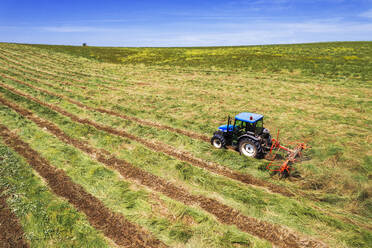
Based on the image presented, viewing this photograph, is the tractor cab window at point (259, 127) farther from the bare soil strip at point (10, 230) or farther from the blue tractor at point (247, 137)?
the bare soil strip at point (10, 230)

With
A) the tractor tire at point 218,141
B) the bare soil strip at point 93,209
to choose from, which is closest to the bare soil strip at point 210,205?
the bare soil strip at point 93,209

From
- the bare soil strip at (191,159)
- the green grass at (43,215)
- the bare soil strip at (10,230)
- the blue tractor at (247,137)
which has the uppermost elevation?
the blue tractor at (247,137)

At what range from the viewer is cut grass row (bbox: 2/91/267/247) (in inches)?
219

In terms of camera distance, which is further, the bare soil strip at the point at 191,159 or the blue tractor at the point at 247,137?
the blue tractor at the point at 247,137

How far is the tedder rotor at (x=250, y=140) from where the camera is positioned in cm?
914

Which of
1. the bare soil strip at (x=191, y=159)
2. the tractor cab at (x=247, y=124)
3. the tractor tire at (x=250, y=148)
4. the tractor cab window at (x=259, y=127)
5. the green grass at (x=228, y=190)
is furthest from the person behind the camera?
the tractor cab window at (x=259, y=127)

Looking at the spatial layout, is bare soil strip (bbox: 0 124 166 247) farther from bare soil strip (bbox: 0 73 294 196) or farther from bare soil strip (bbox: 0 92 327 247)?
bare soil strip (bbox: 0 73 294 196)

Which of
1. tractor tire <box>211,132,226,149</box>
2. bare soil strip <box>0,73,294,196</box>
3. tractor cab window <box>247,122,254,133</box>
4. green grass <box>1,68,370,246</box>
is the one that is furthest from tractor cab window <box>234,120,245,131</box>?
green grass <box>1,68,370,246</box>

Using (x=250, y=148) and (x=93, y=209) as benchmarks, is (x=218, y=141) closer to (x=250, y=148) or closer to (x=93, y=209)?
(x=250, y=148)

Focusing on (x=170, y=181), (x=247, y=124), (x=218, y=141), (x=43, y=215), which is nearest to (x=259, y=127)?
(x=247, y=124)

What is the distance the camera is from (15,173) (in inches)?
315

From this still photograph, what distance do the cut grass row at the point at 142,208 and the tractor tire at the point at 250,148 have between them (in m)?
4.12

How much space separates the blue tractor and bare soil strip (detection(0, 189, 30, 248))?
7.87 m

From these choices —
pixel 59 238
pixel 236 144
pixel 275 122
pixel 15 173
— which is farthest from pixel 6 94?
pixel 275 122
